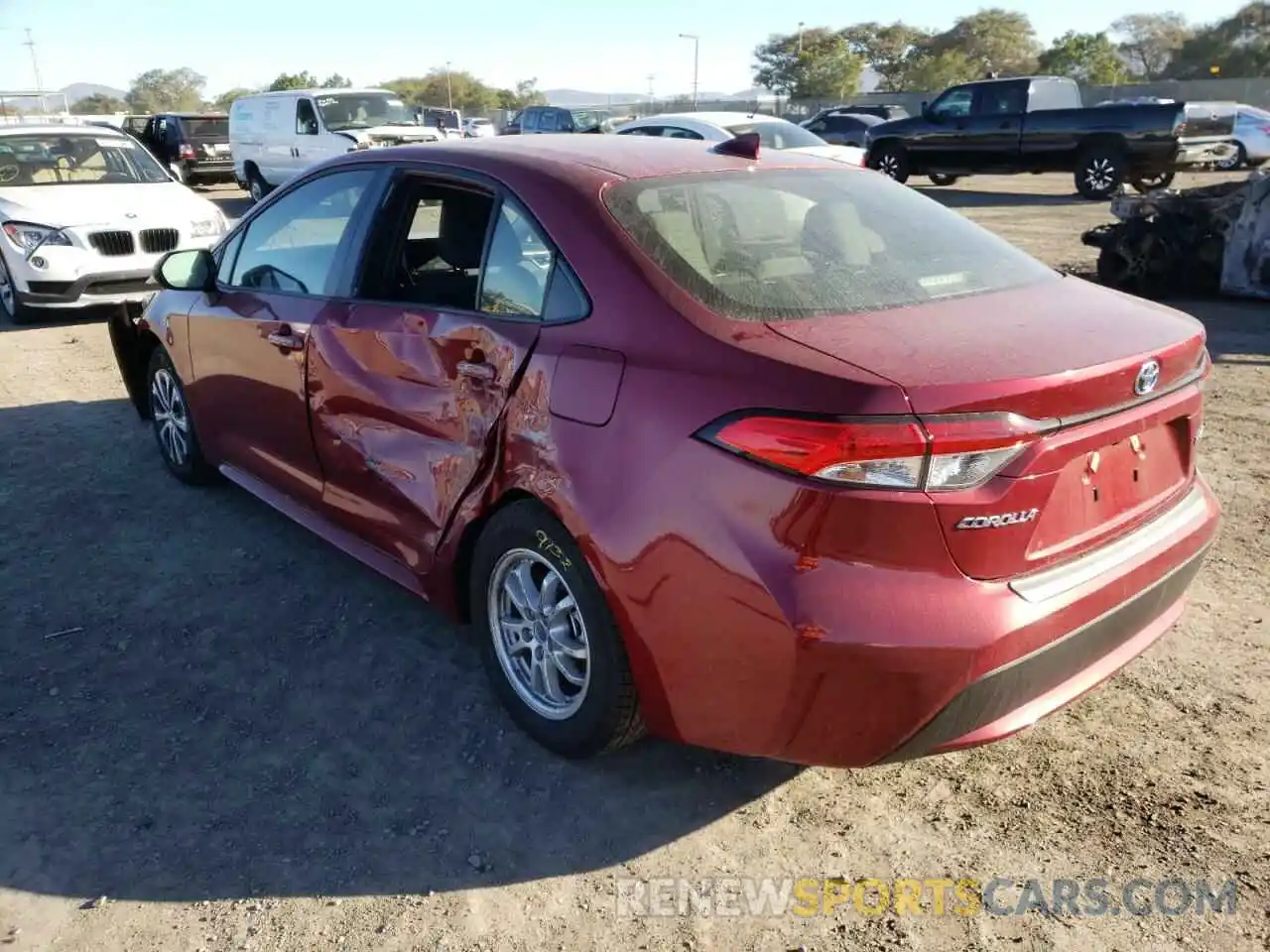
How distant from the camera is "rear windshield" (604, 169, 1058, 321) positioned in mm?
2605

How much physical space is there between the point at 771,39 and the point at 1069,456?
97.2 m

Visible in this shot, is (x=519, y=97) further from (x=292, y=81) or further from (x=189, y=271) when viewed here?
(x=189, y=271)

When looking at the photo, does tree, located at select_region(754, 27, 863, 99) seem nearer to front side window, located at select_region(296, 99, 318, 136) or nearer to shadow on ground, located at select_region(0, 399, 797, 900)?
front side window, located at select_region(296, 99, 318, 136)

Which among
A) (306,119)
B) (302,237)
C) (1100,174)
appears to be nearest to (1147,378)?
(302,237)

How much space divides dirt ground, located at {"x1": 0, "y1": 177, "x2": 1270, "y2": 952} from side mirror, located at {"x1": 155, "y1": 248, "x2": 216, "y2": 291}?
1281mm

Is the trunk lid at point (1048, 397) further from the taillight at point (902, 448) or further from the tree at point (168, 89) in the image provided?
the tree at point (168, 89)

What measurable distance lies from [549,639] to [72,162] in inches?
357

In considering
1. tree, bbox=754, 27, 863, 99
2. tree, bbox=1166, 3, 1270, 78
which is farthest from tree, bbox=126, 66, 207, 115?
tree, bbox=1166, 3, 1270, 78

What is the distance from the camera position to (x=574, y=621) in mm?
2826

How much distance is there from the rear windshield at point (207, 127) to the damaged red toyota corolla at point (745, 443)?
21.1m

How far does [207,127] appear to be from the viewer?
22.3 metres

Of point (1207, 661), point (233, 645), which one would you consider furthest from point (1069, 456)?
point (233, 645)

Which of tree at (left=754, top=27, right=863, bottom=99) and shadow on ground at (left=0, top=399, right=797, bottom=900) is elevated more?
tree at (left=754, top=27, right=863, bottom=99)

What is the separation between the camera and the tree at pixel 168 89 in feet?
328
